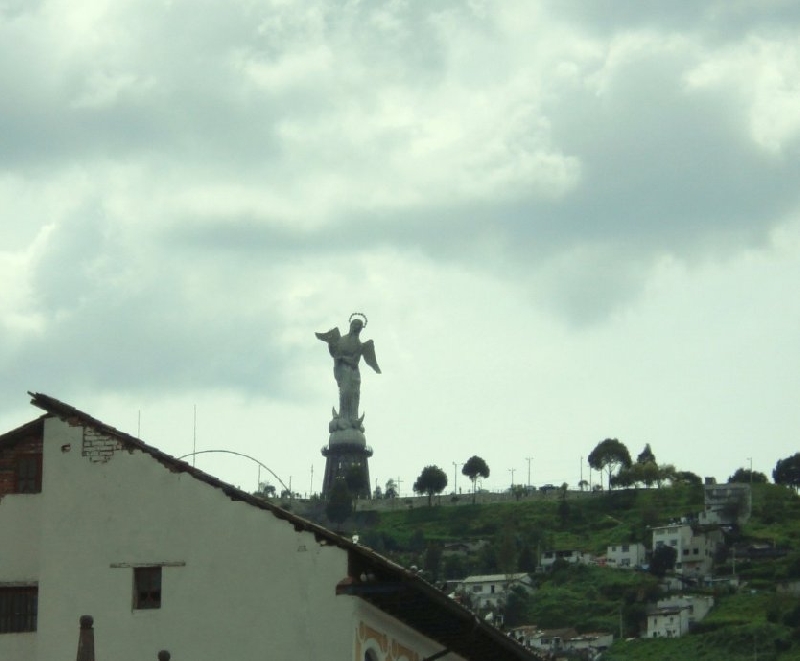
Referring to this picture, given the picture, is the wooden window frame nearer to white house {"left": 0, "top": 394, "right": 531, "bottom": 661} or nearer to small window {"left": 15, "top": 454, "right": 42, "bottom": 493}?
white house {"left": 0, "top": 394, "right": 531, "bottom": 661}

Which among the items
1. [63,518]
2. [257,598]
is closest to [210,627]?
[257,598]

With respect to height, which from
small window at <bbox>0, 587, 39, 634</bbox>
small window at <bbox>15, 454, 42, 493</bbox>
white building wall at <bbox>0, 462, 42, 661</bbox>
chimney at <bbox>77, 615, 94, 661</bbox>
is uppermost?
small window at <bbox>15, 454, 42, 493</bbox>

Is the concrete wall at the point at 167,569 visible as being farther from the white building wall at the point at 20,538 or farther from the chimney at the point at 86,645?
the chimney at the point at 86,645

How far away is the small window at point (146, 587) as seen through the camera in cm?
2611

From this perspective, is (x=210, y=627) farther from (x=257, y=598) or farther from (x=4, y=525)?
(x=4, y=525)

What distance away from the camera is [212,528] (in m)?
26.0

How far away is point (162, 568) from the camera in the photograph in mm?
26109

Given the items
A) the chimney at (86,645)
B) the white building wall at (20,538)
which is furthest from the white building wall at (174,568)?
the chimney at (86,645)

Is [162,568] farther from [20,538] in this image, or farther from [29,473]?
[29,473]

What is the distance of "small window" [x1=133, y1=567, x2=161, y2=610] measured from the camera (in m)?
26.1

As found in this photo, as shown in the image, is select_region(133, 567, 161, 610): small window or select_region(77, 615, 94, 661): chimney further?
select_region(133, 567, 161, 610): small window

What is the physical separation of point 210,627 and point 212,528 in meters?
1.21

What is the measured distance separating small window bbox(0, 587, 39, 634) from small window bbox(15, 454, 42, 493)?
4.28 ft

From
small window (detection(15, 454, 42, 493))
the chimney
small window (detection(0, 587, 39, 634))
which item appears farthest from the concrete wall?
the chimney
